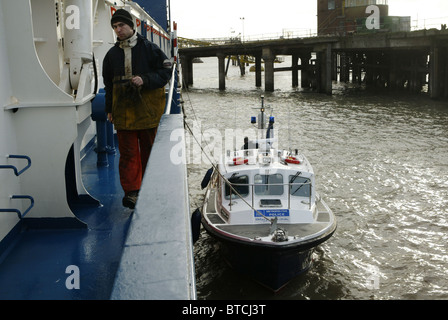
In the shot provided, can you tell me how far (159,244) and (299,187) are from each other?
28.0 feet

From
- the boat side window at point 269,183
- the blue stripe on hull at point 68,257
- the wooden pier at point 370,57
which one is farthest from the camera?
the wooden pier at point 370,57

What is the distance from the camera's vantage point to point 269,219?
9711mm

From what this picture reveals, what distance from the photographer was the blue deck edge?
73.9 inches

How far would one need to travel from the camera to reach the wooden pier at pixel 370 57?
1328 inches

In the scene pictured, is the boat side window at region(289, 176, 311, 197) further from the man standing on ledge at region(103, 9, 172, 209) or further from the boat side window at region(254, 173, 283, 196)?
the man standing on ledge at region(103, 9, 172, 209)

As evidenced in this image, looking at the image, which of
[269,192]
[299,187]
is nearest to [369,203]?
[299,187]

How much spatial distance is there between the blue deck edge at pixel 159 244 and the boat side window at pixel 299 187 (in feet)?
23.3

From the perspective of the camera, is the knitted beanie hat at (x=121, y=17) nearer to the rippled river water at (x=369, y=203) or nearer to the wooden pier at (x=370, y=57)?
the rippled river water at (x=369, y=203)

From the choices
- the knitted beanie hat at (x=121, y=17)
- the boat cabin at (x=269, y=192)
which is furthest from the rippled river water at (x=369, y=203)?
the knitted beanie hat at (x=121, y=17)

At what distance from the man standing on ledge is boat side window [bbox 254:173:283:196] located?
558cm

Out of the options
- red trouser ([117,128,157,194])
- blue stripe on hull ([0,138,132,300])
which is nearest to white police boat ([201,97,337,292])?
blue stripe on hull ([0,138,132,300])
